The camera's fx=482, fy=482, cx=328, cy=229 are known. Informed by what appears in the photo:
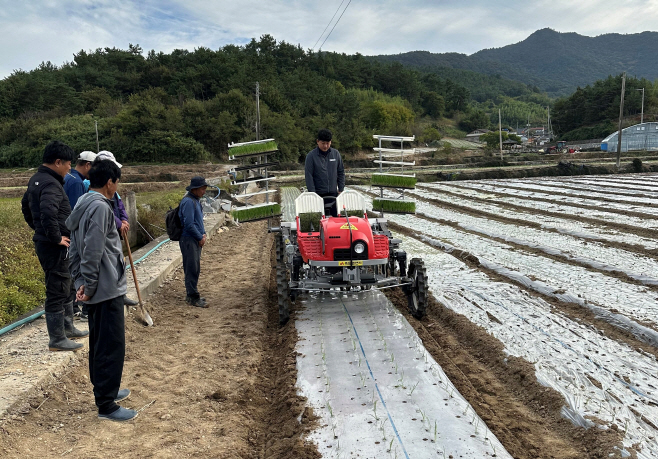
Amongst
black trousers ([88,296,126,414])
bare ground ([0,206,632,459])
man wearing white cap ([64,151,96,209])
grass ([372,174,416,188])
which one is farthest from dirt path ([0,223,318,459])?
grass ([372,174,416,188])

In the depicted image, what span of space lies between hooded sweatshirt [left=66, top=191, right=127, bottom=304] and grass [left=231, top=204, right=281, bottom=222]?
4114 mm

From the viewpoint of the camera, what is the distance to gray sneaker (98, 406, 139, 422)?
364cm

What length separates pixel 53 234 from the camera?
4.34 meters

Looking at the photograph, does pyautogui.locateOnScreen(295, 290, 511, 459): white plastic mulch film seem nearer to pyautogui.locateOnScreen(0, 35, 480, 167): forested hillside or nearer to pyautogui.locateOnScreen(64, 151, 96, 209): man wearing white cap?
pyautogui.locateOnScreen(64, 151, 96, 209): man wearing white cap

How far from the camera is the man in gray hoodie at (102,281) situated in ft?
11.2

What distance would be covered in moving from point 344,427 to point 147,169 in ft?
120

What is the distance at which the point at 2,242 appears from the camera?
8.77 meters

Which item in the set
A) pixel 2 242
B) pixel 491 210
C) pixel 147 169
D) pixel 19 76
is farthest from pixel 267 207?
pixel 19 76

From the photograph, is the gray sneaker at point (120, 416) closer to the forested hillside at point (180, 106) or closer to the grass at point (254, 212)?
the grass at point (254, 212)

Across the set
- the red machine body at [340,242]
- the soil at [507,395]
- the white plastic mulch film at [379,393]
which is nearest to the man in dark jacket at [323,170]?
the red machine body at [340,242]

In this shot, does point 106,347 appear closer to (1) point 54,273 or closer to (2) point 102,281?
(2) point 102,281

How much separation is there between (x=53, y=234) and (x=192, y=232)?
2.21 metres

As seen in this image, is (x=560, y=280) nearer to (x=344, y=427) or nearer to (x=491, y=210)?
(x=344, y=427)

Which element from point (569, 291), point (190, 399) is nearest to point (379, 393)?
point (190, 399)
